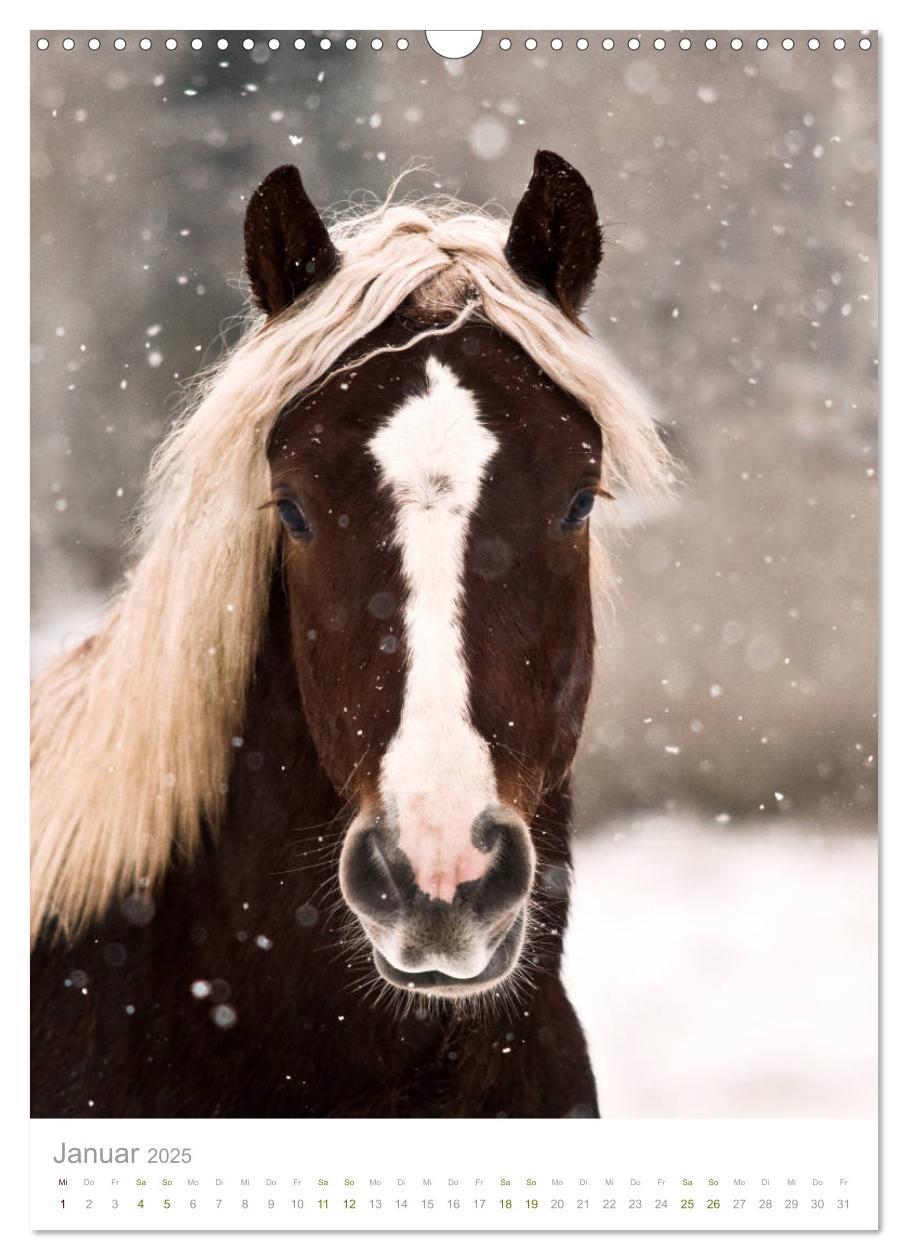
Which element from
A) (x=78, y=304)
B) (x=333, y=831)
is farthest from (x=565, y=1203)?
(x=78, y=304)

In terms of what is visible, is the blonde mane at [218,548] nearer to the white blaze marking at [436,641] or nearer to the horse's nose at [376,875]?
the white blaze marking at [436,641]

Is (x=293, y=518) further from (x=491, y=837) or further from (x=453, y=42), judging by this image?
(x=453, y=42)

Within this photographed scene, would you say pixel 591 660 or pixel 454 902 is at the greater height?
pixel 591 660

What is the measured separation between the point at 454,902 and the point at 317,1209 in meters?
0.83

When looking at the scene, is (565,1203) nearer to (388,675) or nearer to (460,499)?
(388,675)

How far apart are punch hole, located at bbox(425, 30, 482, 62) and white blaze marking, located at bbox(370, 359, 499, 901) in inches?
30.4

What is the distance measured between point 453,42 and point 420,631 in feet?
3.84

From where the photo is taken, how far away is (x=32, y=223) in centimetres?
182

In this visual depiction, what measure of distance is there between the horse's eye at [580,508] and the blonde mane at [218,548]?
0.15 m

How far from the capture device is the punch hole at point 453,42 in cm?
175

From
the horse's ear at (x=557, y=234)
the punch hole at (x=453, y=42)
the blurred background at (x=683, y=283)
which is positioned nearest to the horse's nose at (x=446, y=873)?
the blurred background at (x=683, y=283)

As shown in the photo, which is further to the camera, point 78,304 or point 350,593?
point 78,304

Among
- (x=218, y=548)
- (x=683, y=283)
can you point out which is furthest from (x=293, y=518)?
(x=683, y=283)
